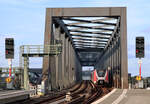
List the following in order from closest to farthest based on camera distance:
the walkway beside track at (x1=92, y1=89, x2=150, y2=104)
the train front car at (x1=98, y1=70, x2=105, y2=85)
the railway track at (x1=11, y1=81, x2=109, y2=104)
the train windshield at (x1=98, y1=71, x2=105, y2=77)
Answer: the walkway beside track at (x1=92, y1=89, x2=150, y2=104), the railway track at (x1=11, y1=81, x2=109, y2=104), the train front car at (x1=98, y1=70, x2=105, y2=85), the train windshield at (x1=98, y1=71, x2=105, y2=77)

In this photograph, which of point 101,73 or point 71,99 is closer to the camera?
point 71,99

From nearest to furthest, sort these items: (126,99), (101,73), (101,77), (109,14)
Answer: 1. (126,99)
2. (109,14)
3. (101,77)
4. (101,73)

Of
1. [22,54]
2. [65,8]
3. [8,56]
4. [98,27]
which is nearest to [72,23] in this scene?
[98,27]

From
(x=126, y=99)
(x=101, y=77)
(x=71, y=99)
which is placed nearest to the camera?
(x=126, y=99)

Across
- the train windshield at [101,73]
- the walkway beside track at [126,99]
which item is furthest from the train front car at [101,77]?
the walkway beside track at [126,99]

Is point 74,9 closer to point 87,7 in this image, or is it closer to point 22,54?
point 87,7

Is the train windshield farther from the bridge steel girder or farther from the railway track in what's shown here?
the railway track

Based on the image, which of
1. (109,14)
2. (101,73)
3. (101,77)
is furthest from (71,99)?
(101,73)

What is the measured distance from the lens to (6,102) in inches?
738

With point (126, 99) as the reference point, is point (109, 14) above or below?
above

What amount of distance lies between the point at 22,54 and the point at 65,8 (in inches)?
376

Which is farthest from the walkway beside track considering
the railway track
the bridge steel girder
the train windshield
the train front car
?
the train windshield

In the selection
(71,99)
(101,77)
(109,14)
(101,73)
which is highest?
(109,14)

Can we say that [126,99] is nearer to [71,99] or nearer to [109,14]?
[71,99]
